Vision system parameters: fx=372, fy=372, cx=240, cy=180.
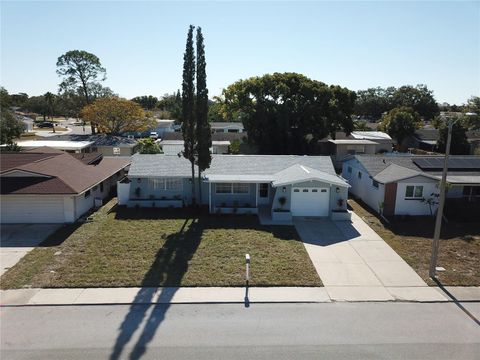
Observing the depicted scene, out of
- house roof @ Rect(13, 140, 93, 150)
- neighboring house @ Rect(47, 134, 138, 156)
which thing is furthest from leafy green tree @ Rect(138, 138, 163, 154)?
house roof @ Rect(13, 140, 93, 150)

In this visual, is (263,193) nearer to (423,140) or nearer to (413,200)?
(413,200)

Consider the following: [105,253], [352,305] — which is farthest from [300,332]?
[105,253]

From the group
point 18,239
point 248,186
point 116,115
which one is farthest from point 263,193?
point 116,115

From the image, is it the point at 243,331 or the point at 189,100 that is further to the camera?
the point at 189,100

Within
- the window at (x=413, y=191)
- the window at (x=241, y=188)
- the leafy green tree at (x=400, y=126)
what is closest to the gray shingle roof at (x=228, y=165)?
the window at (x=241, y=188)

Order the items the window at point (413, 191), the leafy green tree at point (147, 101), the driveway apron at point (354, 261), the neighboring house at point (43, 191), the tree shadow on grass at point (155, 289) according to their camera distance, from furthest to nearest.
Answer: the leafy green tree at point (147, 101)
the window at point (413, 191)
the neighboring house at point (43, 191)
the driveway apron at point (354, 261)
the tree shadow on grass at point (155, 289)

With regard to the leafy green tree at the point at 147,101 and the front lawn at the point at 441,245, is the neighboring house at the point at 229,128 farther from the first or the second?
the leafy green tree at the point at 147,101

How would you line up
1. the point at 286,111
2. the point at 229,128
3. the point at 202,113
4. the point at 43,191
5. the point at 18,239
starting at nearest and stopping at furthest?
the point at 18,239
the point at 43,191
the point at 202,113
the point at 286,111
the point at 229,128
